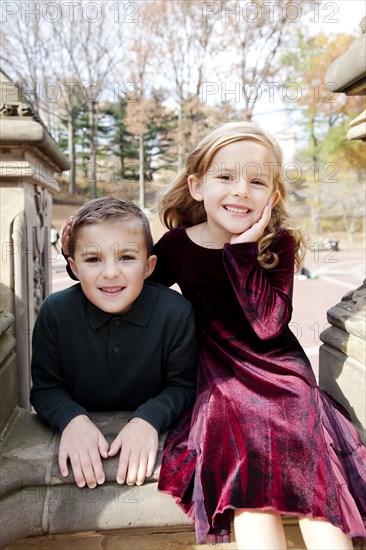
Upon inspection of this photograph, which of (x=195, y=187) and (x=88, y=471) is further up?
(x=195, y=187)

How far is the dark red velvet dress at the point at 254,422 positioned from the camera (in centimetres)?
143

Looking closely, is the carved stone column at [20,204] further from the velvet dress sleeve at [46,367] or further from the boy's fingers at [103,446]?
the boy's fingers at [103,446]

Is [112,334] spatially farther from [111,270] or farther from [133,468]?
[133,468]

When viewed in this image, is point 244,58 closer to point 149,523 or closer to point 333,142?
point 333,142

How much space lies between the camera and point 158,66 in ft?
60.0

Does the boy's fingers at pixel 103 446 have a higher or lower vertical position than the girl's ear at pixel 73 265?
lower

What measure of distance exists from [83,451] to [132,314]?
50cm

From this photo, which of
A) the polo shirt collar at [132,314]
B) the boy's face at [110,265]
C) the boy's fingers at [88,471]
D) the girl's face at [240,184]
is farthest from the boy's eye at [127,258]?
the boy's fingers at [88,471]

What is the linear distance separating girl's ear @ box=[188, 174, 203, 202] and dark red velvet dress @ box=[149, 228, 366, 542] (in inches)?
8.4

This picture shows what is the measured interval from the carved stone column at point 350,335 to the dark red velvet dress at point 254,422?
23cm

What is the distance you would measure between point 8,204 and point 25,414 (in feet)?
2.73

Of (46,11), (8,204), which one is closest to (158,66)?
(46,11)

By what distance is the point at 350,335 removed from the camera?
2.01 meters

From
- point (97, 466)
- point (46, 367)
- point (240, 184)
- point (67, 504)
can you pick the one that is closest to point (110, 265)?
point (46, 367)
